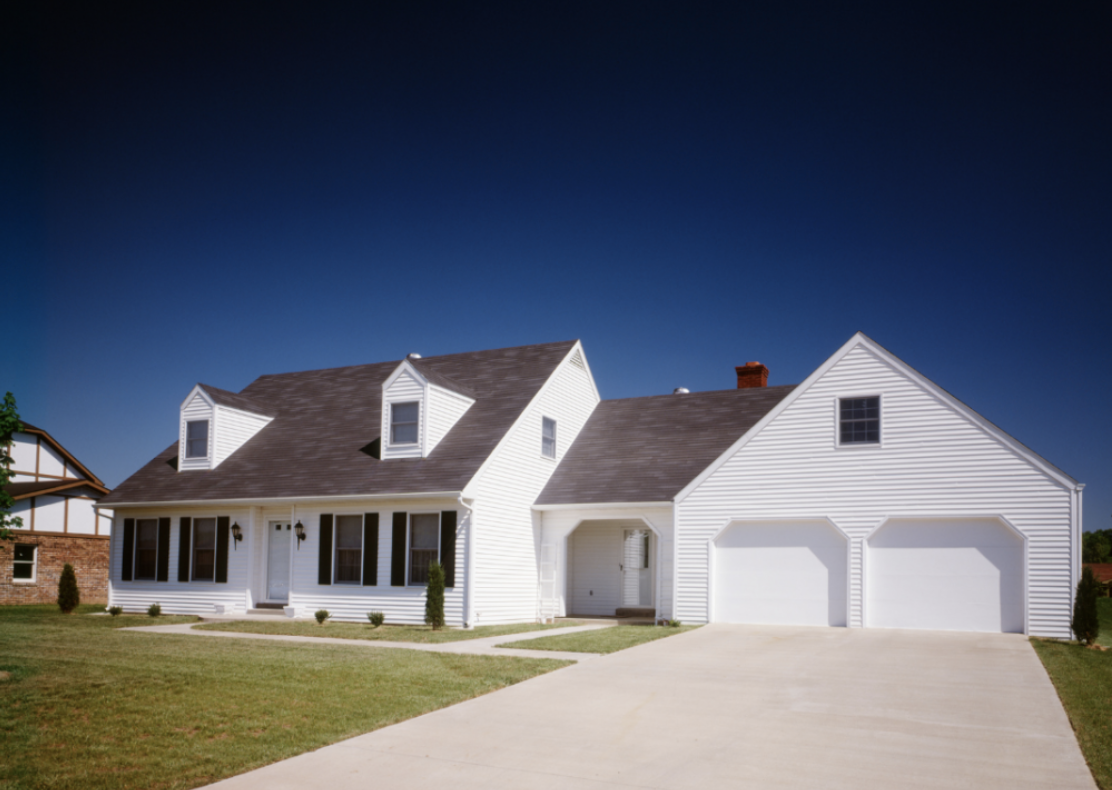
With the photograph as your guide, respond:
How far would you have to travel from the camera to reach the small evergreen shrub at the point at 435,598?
1853cm

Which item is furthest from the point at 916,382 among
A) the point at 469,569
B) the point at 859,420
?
the point at 469,569

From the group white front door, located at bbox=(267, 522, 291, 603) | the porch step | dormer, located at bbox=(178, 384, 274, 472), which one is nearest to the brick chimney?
the porch step

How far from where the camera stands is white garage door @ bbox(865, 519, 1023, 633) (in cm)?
1739

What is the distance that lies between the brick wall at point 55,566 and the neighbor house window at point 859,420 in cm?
2354

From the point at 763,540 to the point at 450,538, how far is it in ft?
→ 22.4

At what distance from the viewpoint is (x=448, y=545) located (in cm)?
1972

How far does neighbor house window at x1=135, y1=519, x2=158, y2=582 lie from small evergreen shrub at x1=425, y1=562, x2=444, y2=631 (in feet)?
29.3

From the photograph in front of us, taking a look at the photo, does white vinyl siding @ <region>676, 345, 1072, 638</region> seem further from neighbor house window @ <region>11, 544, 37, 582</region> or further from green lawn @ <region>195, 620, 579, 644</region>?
neighbor house window @ <region>11, 544, 37, 582</region>

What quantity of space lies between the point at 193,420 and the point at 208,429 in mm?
600

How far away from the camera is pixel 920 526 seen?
18.2 m

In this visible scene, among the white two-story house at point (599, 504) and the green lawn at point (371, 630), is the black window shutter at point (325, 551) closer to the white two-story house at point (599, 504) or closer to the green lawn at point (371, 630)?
the white two-story house at point (599, 504)

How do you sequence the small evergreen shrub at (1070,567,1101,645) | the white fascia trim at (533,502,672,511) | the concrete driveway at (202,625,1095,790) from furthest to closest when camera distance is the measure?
1. the white fascia trim at (533,502,672,511)
2. the small evergreen shrub at (1070,567,1101,645)
3. the concrete driveway at (202,625,1095,790)

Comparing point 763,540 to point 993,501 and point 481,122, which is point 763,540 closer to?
point 993,501

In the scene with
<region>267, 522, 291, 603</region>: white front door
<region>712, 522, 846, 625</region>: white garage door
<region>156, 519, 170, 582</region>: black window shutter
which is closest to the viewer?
<region>712, 522, 846, 625</region>: white garage door
